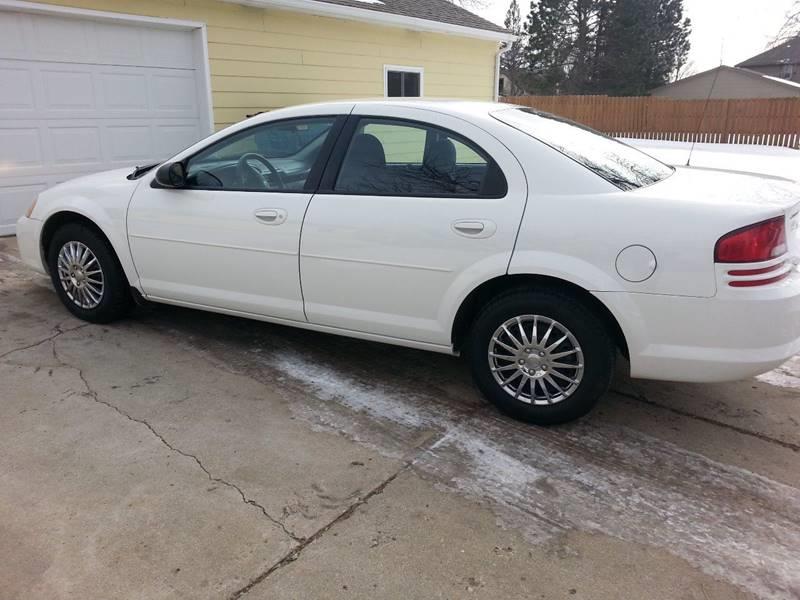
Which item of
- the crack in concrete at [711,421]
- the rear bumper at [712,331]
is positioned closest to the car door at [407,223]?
the rear bumper at [712,331]

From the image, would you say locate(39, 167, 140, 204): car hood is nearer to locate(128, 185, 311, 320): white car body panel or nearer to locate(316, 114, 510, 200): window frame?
locate(128, 185, 311, 320): white car body panel

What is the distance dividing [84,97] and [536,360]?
6.80 m

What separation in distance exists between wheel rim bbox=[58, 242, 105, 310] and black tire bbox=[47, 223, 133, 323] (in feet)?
0.07

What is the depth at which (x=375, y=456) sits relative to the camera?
119 inches

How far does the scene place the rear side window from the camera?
3.21m

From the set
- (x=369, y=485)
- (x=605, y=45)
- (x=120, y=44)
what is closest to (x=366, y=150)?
(x=369, y=485)

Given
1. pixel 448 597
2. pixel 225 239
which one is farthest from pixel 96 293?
pixel 448 597

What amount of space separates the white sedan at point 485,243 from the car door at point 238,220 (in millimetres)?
12

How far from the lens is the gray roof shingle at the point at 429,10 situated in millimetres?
10336

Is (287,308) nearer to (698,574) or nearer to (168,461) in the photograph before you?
(168,461)

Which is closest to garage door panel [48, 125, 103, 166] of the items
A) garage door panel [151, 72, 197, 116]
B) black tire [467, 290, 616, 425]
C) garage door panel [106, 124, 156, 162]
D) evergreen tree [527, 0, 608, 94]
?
garage door panel [106, 124, 156, 162]

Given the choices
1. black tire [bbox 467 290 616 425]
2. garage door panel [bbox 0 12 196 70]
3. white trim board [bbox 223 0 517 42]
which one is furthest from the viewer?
white trim board [bbox 223 0 517 42]

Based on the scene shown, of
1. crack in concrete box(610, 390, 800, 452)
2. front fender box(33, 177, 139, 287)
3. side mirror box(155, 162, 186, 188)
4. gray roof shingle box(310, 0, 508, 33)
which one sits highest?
gray roof shingle box(310, 0, 508, 33)

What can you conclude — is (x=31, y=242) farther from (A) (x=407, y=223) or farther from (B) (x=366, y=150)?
(A) (x=407, y=223)
